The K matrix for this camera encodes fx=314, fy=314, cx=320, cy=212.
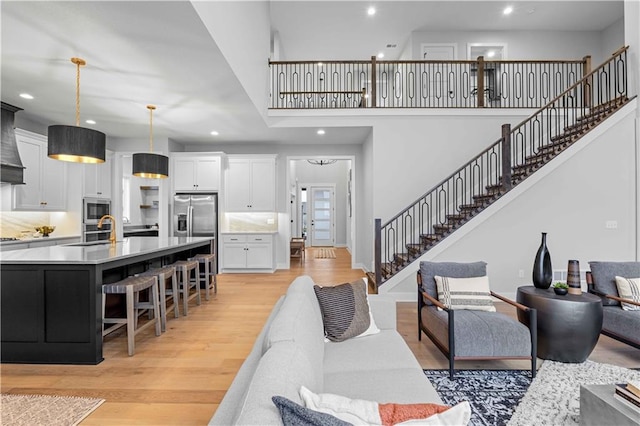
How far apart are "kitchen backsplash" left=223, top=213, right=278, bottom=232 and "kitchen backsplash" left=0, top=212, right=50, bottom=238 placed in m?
3.32

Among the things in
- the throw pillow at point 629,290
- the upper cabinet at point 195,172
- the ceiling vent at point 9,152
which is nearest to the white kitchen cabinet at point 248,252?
the upper cabinet at point 195,172

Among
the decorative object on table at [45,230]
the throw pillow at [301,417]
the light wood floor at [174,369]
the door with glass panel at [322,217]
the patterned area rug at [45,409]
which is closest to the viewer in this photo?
the throw pillow at [301,417]

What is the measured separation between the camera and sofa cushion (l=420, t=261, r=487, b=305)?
10.1 ft

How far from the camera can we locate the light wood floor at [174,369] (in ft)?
7.06

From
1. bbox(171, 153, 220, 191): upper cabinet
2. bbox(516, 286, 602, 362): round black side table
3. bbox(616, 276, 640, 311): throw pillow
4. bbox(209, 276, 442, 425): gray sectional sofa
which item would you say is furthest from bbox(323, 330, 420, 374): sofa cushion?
bbox(171, 153, 220, 191): upper cabinet

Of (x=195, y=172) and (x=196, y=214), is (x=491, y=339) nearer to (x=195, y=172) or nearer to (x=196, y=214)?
(x=196, y=214)

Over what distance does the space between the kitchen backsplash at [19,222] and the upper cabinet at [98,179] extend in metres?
0.84

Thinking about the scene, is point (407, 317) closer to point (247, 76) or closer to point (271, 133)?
point (247, 76)

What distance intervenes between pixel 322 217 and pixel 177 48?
33.4 feet

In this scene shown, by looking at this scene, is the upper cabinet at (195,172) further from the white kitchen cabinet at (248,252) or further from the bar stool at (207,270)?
the bar stool at (207,270)

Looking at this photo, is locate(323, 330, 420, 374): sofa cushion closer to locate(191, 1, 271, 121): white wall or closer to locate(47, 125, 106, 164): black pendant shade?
locate(191, 1, 271, 121): white wall

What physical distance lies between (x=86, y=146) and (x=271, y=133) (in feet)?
11.9

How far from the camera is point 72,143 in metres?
3.13

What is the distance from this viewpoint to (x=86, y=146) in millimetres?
3205
